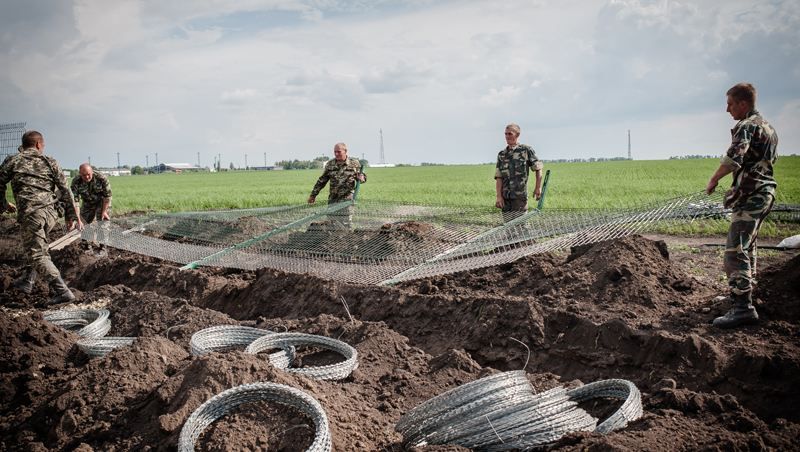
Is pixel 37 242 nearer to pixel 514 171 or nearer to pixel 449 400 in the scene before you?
pixel 514 171

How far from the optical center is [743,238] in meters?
4.95

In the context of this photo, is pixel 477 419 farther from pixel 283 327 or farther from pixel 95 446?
pixel 283 327

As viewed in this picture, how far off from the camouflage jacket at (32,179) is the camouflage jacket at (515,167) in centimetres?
525

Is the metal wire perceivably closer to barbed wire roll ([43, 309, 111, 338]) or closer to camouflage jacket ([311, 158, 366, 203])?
camouflage jacket ([311, 158, 366, 203])

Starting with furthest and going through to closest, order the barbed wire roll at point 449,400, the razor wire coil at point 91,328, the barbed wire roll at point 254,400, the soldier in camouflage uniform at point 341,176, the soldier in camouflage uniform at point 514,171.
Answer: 1. the soldier in camouflage uniform at point 341,176
2. the soldier in camouflage uniform at point 514,171
3. the razor wire coil at point 91,328
4. the barbed wire roll at point 449,400
5. the barbed wire roll at point 254,400

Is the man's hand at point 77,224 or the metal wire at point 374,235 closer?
the metal wire at point 374,235

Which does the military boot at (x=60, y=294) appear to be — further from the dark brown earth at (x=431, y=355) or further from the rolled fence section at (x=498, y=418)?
the rolled fence section at (x=498, y=418)

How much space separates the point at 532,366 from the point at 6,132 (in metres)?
15.2

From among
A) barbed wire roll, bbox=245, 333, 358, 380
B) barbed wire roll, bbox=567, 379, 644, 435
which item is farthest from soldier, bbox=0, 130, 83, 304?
barbed wire roll, bbox=567, 379, 644, 435

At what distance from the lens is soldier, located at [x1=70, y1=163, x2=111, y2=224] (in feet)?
32.9

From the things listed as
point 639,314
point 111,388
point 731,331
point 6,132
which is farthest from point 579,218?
point 6,132

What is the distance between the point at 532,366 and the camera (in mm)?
4852

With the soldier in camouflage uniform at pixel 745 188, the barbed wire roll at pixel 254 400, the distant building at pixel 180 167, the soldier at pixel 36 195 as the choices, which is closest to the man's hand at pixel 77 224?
the soldier at pixel 36 195

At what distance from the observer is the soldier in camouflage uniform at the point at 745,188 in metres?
4.87
